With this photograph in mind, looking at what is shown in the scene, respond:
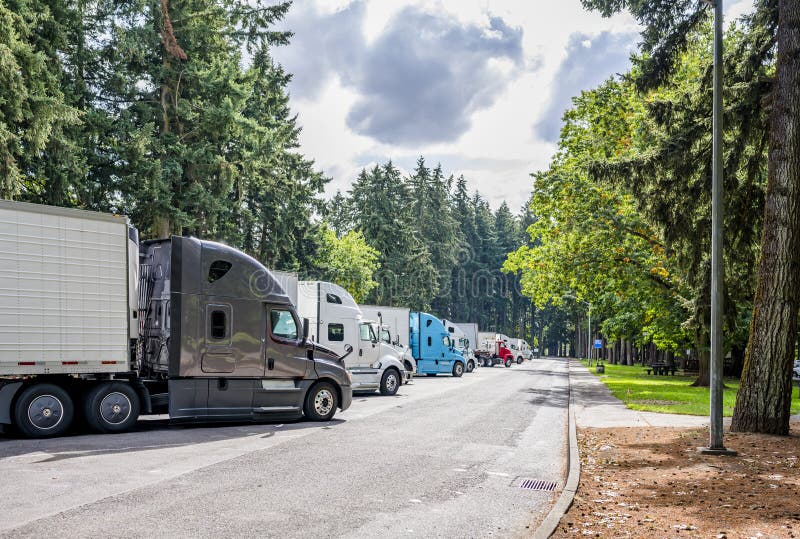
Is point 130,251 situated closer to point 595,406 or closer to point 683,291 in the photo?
point 595,406

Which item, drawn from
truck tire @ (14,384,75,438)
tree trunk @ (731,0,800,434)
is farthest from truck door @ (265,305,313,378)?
tree trunk @ (731,0,800,434)

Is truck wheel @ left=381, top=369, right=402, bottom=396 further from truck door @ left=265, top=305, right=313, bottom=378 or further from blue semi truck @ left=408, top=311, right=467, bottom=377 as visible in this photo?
blue semi truck @ left=408, top=311, right=467, bottom=377

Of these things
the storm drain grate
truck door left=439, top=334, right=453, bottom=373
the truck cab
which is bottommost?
the truck cab

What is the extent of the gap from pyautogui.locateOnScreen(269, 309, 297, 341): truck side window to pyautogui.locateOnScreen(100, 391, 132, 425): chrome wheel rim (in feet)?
10.8

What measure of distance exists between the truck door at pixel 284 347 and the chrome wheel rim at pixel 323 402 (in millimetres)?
658

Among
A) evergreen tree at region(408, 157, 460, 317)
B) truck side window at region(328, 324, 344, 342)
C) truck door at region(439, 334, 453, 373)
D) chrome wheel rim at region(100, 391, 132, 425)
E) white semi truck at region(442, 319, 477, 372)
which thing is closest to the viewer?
chrome wheel rim at region(100, 391, 132, 425)

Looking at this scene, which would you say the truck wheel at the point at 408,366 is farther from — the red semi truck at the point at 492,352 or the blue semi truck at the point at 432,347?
the red semi truck at the point at 492,352

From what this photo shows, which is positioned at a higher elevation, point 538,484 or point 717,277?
point 717,277

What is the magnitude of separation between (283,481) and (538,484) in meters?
3.36

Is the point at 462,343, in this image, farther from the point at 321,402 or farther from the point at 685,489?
the point at 685,489

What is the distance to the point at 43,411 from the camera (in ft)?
38.4

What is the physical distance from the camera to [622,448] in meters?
11.8

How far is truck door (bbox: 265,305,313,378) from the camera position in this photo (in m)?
14.5

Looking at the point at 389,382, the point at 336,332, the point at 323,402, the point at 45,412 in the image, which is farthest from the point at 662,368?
the point at 45,412
